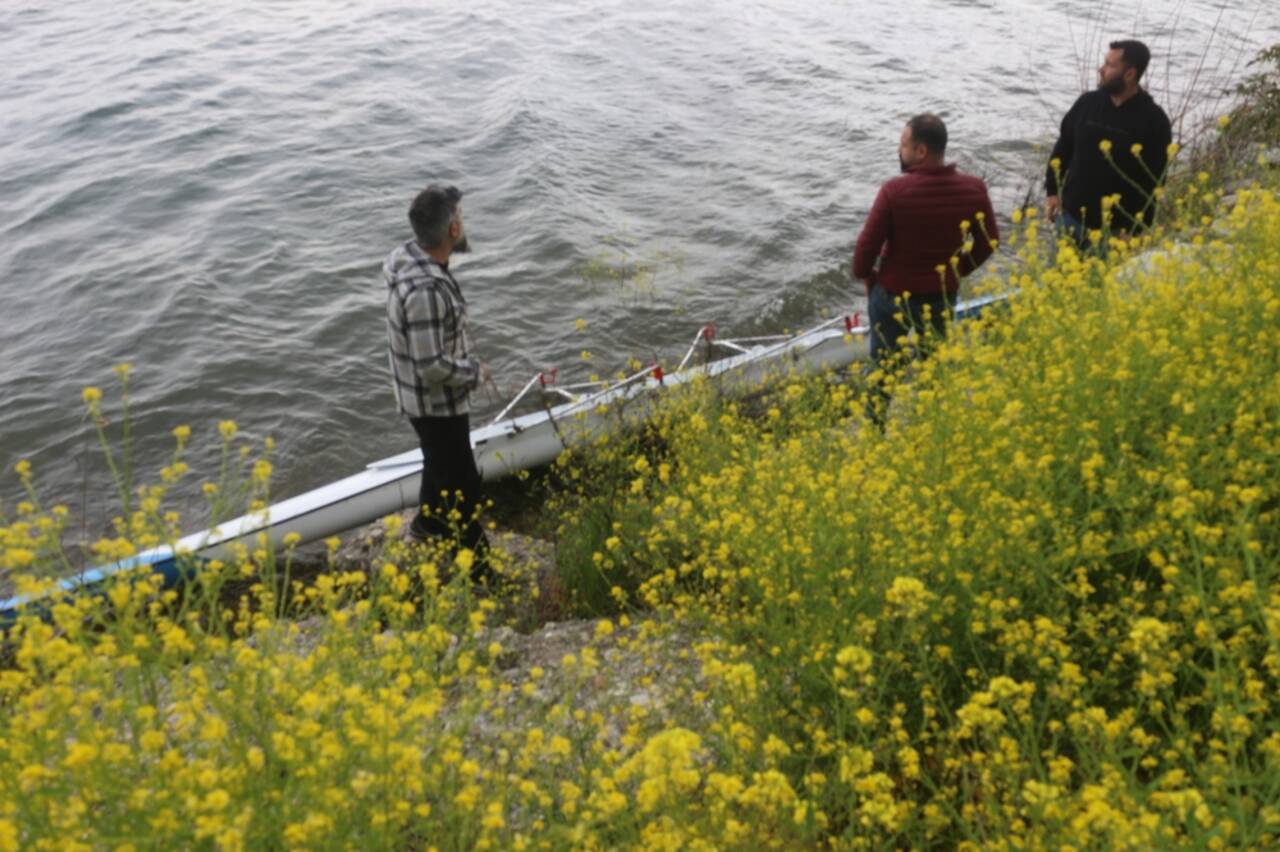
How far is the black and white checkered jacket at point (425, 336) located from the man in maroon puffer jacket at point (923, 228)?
193 centimetres

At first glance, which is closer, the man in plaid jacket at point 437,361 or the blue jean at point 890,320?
the man in plaid jacket at point 437,361

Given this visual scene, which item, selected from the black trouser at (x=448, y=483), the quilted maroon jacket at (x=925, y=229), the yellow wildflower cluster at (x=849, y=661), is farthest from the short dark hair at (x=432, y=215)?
the quilted maroon jacket at (x=925, y=229)

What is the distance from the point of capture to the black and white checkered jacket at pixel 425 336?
4359 millimetres

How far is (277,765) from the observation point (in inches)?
85.1

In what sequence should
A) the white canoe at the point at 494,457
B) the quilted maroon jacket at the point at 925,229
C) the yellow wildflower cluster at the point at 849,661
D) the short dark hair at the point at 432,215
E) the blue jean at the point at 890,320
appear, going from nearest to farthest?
1. the yellow wildflower cluster at the point at 849,661
2. the short dark hair at the point at 432,215
3. the quilted maroon jacket at the point at 925,229
4. the blue jean at the point at 890,320
5. the white canoe at the point at 494,457

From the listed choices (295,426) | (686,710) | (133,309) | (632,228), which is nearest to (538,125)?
(632,228)

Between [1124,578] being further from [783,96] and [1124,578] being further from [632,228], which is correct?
[783,96]

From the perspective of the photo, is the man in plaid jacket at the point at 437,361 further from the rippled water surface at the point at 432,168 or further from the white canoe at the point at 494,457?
the rippled water surface at the point at 432,168

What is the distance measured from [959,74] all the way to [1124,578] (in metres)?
13.0

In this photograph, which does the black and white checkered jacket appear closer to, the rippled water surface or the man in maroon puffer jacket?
the man in maroon puffer jacket

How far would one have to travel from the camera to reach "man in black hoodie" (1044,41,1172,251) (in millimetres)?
5441

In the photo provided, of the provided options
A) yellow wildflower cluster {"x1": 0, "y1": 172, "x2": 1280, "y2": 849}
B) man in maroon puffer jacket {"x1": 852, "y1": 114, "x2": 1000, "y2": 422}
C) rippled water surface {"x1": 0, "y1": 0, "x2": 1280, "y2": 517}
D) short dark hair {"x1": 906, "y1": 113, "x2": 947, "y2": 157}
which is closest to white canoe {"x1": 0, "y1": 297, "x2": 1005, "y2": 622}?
man in maroon puffer jacket {"x1": 852, "y1": 114, "x2": 1000, "y2": 422}

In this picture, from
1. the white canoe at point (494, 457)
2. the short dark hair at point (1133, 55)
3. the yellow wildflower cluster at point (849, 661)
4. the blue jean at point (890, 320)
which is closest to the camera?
the yellow wildflower cluster at point (849, 661)

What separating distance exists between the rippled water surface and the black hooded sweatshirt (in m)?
3.36
